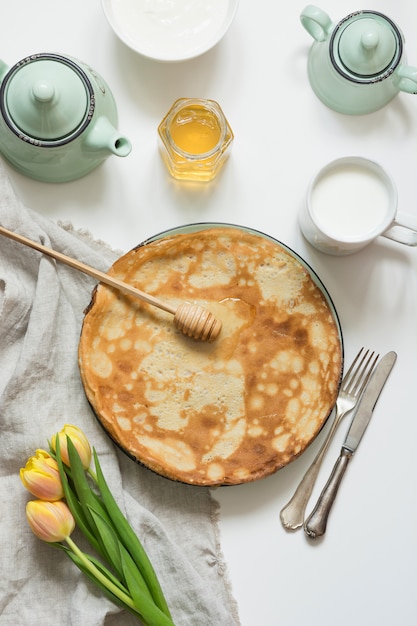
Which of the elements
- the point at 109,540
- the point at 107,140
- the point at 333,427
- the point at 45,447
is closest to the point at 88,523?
the point at 109,540

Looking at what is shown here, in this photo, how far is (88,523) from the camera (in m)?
1.41

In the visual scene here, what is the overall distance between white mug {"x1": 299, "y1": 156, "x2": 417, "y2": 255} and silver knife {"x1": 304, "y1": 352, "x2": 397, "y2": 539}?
27 centimetres

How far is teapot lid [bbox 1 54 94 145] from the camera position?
1344 millimetres

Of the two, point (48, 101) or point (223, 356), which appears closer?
point (48, 101)

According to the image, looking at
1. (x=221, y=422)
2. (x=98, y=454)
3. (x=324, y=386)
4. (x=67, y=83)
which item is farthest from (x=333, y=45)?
(x=98, y=454)

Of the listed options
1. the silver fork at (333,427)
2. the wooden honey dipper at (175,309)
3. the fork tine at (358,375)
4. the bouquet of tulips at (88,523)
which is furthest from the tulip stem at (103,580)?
the fork tine at (358,375)

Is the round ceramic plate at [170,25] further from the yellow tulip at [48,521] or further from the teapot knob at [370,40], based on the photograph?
the yellow tulip at [48,521]

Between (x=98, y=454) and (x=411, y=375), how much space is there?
671 mm

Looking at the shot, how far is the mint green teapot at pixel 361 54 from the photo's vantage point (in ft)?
4.71

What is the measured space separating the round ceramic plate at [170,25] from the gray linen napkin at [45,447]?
0.40m

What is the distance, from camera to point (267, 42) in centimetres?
156

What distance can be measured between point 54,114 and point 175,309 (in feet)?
1.41

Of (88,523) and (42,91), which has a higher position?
(42,91)

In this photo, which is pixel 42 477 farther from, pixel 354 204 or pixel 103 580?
pixel 354 204
